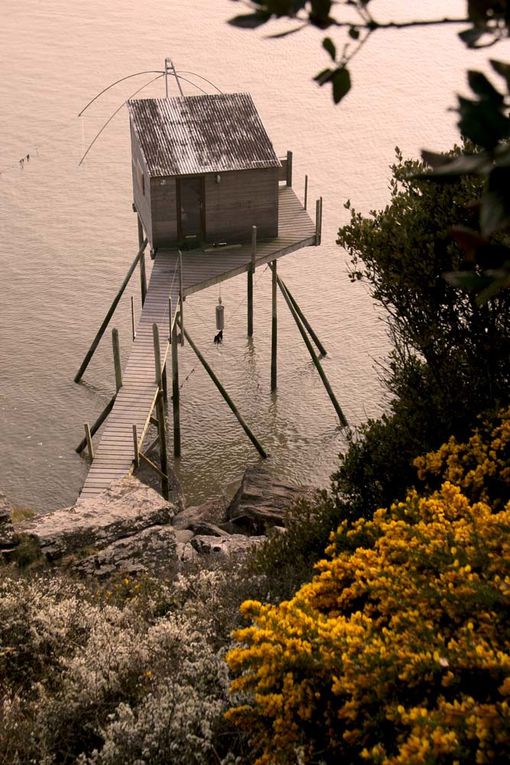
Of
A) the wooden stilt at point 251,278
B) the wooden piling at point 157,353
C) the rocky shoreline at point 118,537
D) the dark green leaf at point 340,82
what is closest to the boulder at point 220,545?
the rocky shoreline at point 118,537

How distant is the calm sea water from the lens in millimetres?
26250

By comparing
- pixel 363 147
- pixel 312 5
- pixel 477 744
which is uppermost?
pixel 312 5

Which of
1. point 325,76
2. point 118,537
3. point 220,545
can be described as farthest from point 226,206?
point 325,76

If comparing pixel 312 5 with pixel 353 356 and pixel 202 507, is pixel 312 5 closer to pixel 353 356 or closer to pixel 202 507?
pixel 202 507

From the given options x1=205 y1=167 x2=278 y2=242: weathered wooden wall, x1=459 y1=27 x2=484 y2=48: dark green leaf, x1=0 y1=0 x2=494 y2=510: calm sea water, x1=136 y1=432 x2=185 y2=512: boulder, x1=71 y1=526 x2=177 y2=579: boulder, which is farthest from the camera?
x1=0 y1=0 x2=494 y2=510: calm sea water

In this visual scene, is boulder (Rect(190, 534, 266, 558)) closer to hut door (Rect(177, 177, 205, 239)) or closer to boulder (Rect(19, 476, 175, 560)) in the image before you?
boulder (Rect(19, 476, 175, 560))

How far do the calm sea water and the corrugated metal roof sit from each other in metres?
5.98

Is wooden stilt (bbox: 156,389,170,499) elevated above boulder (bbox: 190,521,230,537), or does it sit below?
below

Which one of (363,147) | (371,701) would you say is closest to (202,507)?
(371,701)

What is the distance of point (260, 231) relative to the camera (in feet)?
87.5

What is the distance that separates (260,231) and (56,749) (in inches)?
765

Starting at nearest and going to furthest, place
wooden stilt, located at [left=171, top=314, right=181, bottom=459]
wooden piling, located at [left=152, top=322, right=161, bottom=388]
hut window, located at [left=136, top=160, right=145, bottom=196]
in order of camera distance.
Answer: wooden piling, located at [left=152, top=322, right=161, bottom=388] < wooden stilt, located at [left=171, top=314, right=181, bottom=459] < hut window, located at [left=136, top=160, right=145, bottom=196]

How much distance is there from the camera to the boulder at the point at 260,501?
763 inches

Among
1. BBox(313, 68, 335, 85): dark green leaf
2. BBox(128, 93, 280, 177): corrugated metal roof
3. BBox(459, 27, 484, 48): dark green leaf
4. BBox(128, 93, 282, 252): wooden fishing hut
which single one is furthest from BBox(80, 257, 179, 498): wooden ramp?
BBox(459, 27, 484, 48): dark green leaf
